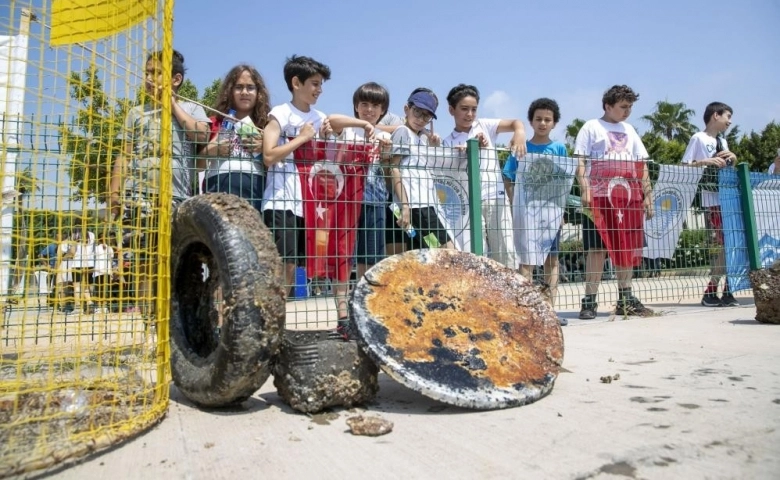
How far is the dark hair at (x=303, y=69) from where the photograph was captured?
4.21m

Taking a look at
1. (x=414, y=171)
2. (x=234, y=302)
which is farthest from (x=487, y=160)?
(x=234, y=302)

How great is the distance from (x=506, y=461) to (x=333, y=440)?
698 millimetres

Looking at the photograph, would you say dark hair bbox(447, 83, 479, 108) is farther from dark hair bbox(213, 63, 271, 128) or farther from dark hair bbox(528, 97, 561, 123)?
dark hair bbox(213, 63, 271, 128)

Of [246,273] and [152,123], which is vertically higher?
[152,123]

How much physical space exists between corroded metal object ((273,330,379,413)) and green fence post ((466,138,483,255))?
2.26 meters

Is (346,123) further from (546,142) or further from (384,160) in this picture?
(546,142)

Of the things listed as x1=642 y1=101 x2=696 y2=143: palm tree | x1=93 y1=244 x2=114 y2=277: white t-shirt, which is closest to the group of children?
x1=93 y1=244 x2=114 y2=277: white t-shirt

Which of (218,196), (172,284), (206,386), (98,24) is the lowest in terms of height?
(206,386)

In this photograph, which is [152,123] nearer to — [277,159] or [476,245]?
[277,159]

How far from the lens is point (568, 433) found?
206 centimetres

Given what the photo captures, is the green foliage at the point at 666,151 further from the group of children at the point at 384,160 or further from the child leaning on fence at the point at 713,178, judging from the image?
the group of children at the point at 384,160

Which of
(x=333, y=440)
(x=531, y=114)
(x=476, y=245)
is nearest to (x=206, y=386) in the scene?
(x=333, y=440)

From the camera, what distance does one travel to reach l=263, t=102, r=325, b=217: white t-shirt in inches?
157

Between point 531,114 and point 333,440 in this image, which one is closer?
point 333,440
